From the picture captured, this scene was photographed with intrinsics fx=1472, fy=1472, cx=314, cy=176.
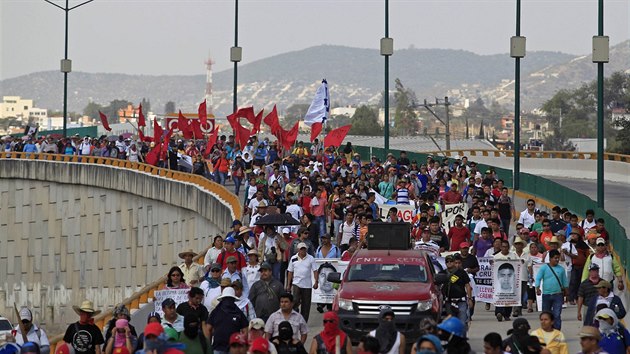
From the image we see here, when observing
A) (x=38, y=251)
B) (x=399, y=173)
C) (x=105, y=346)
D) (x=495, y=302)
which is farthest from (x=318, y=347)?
(x=38, y=251)

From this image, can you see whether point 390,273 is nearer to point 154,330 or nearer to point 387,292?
point 387,292

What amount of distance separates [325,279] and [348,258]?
470mm

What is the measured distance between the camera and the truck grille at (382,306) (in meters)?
17.7

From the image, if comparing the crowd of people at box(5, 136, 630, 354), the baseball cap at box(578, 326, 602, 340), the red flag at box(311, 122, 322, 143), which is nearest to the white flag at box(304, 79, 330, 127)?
the red flag at box(311, 122, 322, 143)

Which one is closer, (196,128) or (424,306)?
(424,306)

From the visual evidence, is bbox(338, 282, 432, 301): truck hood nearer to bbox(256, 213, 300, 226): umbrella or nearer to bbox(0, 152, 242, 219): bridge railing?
bbox(256, 213, 300, 226): umbrella

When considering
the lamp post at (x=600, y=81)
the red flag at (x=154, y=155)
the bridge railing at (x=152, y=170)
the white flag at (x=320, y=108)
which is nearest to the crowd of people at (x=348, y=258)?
the bridge railing at (x=152, y=170)

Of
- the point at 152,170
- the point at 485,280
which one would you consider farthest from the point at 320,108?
the point at 485,280

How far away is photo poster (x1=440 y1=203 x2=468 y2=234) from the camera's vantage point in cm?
2777

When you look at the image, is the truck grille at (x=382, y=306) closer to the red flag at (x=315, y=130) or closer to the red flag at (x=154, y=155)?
the red flag at (x=315, y=130)

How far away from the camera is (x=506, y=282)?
71.3ft

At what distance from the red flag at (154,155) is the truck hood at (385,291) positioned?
3271 cm

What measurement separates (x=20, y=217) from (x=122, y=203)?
27.5 ft

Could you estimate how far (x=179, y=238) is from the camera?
50.2m
